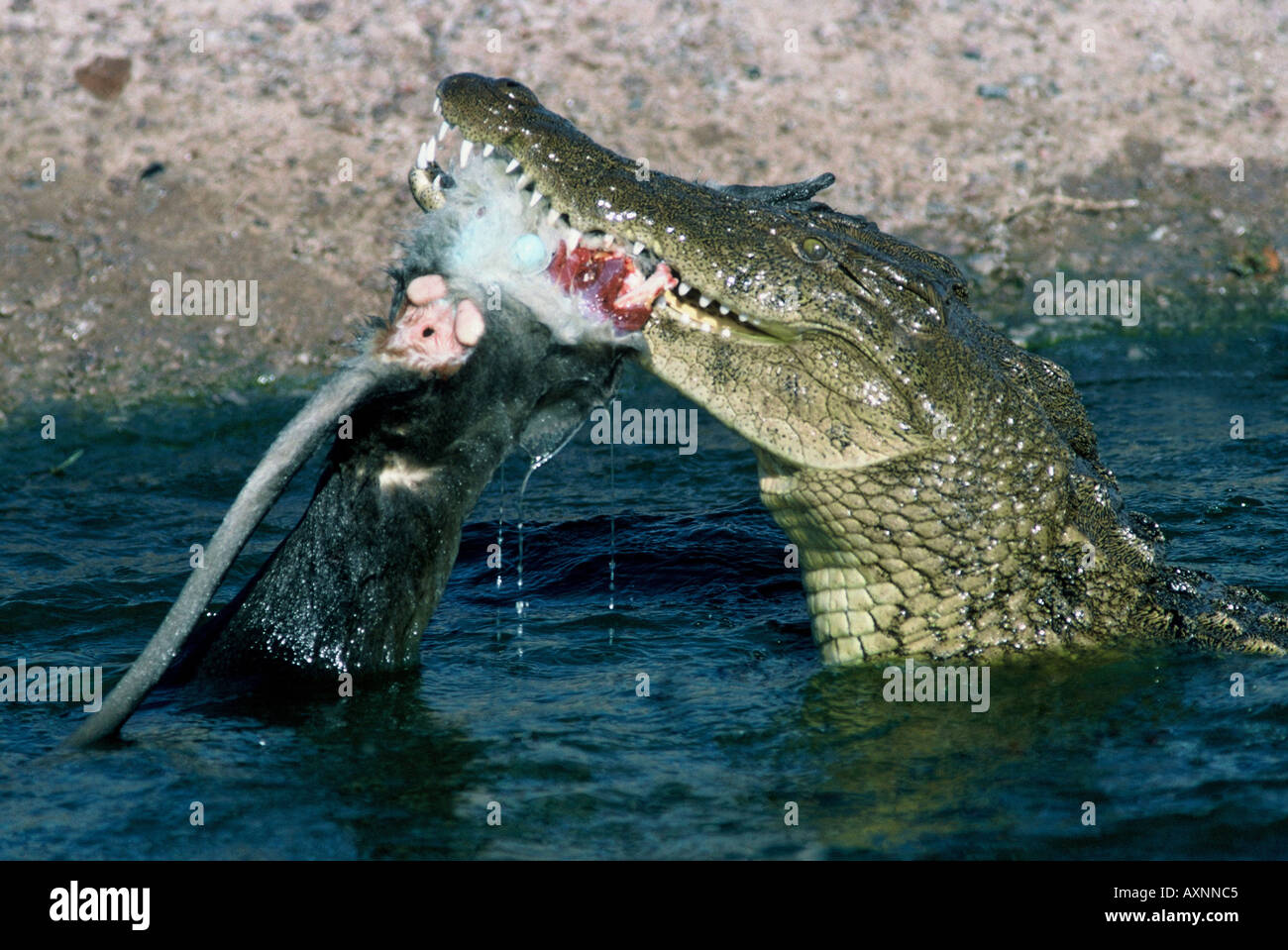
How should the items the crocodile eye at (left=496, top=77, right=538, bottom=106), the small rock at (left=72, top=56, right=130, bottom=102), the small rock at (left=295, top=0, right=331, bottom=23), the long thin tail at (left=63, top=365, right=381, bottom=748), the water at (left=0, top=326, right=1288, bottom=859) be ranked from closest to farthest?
the long thin tail at (left=63, top=365, right=381, bottom=748) < the water at (left=0, top=326, right=1288, bottom=859) < the crocodile eye at (left=496, top=77, right=538, bottom=106) < the small rock at (left=72, top=56, right=130, bottom=102) < the small rock at (left=295, top=0, right=331, bottom=23)

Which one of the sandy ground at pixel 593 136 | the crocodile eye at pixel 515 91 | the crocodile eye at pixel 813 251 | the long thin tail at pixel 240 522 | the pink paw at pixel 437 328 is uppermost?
the sandy ground at pixel 593 136

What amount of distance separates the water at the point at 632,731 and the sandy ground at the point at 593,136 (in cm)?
204

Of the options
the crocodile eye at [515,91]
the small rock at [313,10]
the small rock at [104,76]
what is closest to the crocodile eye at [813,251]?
the crocodile eye at [515,91]

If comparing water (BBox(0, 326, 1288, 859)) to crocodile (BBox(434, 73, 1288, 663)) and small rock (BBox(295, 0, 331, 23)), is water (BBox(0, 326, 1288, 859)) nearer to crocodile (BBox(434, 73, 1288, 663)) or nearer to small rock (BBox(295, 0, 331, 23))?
crocodile (BBox(434, 73, 1288, 663))

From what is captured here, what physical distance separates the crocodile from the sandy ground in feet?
12.5

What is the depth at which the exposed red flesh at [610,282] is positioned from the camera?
154 inches

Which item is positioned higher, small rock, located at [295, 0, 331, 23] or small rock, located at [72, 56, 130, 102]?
small rock, located at [295, 0, 331, 23]

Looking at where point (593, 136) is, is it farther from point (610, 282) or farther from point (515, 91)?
point (610, 282)

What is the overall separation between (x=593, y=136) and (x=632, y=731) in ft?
17.2

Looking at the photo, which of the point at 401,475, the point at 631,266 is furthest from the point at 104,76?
the point at 401,475

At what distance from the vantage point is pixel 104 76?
859 centimetres

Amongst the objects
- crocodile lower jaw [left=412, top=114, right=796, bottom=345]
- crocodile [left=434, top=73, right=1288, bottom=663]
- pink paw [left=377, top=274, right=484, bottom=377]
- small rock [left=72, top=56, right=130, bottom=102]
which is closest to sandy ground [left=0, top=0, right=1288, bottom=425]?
small rock [left=72, top=56, right=130, bottom=102]

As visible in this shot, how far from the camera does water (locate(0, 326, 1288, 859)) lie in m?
3.55

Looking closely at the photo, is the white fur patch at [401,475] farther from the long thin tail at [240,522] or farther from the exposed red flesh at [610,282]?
the exposed red flesh at [610,282]
